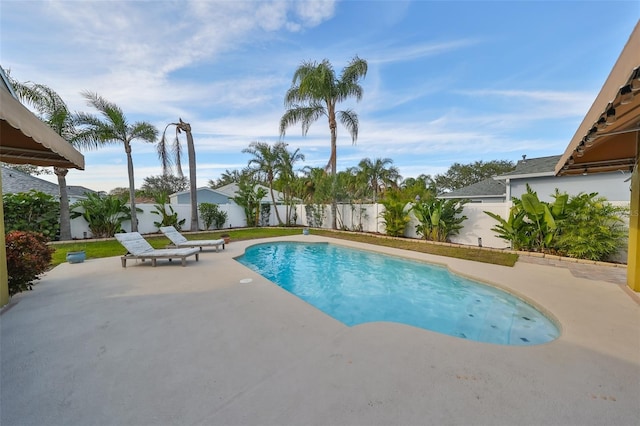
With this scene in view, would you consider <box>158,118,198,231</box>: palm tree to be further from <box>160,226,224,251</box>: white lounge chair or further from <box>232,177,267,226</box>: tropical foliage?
<box>160,226,224,251</box>: white lounge chair

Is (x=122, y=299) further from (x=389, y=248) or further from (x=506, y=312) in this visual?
(x=389, y=248)

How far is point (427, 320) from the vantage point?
5289mm

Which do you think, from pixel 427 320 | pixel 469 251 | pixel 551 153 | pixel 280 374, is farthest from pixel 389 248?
pixel 551 153

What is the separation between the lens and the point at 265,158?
63.5 ft

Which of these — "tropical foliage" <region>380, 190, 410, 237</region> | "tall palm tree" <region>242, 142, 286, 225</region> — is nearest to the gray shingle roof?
"tropical foliage" <region>380, 190, 410, 237</region>

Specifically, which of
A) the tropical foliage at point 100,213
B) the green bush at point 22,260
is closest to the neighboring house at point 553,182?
the green bush at point 22,260

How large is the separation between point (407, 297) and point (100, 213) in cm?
1668

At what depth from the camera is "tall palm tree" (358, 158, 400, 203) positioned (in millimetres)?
27561

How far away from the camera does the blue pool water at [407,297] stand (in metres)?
4.61

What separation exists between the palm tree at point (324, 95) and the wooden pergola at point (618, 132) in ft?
38.8

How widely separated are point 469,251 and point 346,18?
10.6 metres

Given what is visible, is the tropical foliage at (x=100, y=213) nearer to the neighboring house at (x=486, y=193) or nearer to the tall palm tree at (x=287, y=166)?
the tall palm tree at (x=287, y=166)

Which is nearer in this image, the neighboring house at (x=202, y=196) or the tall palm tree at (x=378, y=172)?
the neighboring house at (x=202, y=196)

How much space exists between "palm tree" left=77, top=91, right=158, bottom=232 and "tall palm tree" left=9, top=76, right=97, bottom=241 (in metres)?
0.41
